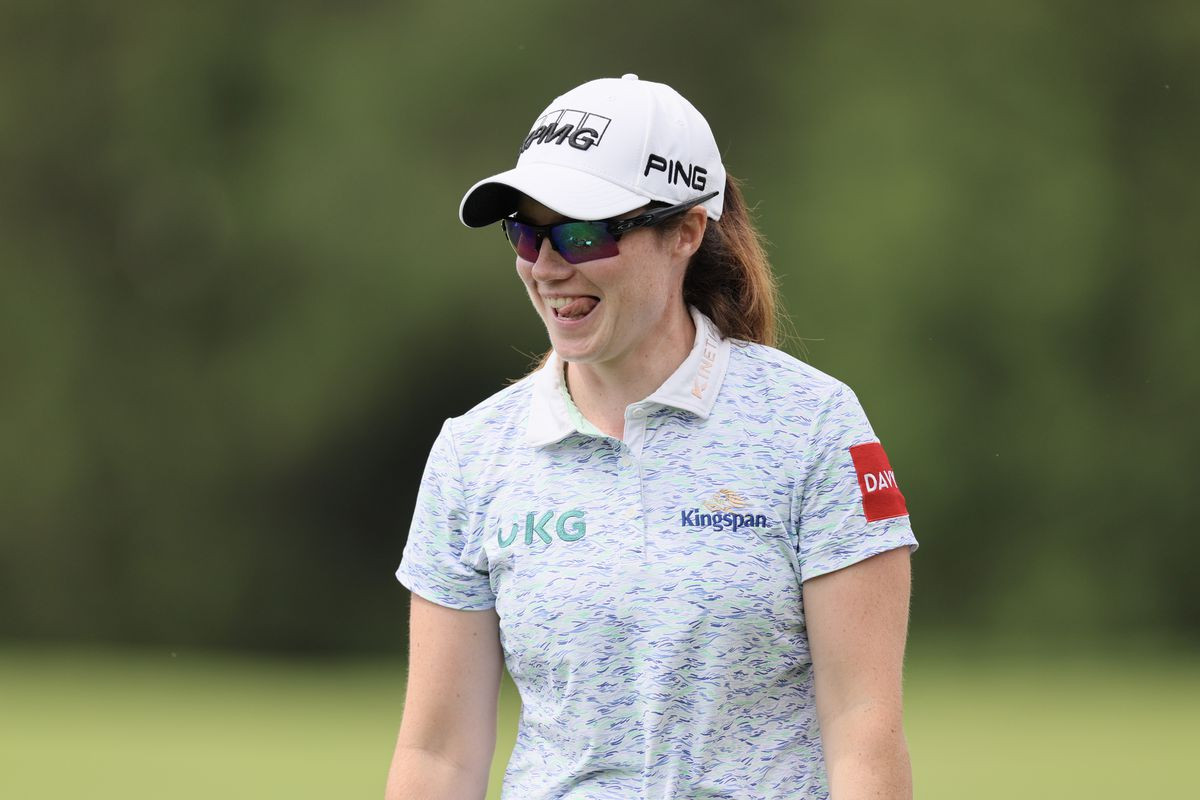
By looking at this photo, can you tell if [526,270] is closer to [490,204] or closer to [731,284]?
[490,204]

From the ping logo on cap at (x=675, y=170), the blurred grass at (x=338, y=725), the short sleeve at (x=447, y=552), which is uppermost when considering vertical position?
the ping logo on cap at (x=675, y=170)

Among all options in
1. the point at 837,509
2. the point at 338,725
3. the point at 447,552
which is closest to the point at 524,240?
the point at 447,552

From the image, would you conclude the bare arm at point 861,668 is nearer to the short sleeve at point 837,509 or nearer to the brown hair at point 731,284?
the short sleeve at point 837,509

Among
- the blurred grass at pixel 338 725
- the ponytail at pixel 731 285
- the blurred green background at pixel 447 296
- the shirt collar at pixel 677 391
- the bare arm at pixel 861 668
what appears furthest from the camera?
the blurred green background at pixel 447 296

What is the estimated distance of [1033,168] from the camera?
344 inches

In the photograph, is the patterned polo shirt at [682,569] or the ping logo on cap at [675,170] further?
the ping logo on cap at [675,170]

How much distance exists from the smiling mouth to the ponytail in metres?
0.20

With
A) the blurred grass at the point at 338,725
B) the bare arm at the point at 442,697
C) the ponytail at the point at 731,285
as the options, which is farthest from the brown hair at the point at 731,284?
the blurred grass at the point at 338,725

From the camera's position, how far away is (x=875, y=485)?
194 centimetres

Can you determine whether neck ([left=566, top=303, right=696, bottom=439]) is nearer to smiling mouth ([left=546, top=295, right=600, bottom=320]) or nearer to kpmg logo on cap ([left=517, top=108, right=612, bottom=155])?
smiling mouth ([left=546, top=295, right=600, bottom=320])

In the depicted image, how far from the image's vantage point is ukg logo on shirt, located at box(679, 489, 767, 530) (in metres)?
1.93

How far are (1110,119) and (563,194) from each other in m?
7.45

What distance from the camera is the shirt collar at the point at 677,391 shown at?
6.58 feet

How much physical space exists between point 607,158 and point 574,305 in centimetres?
17
